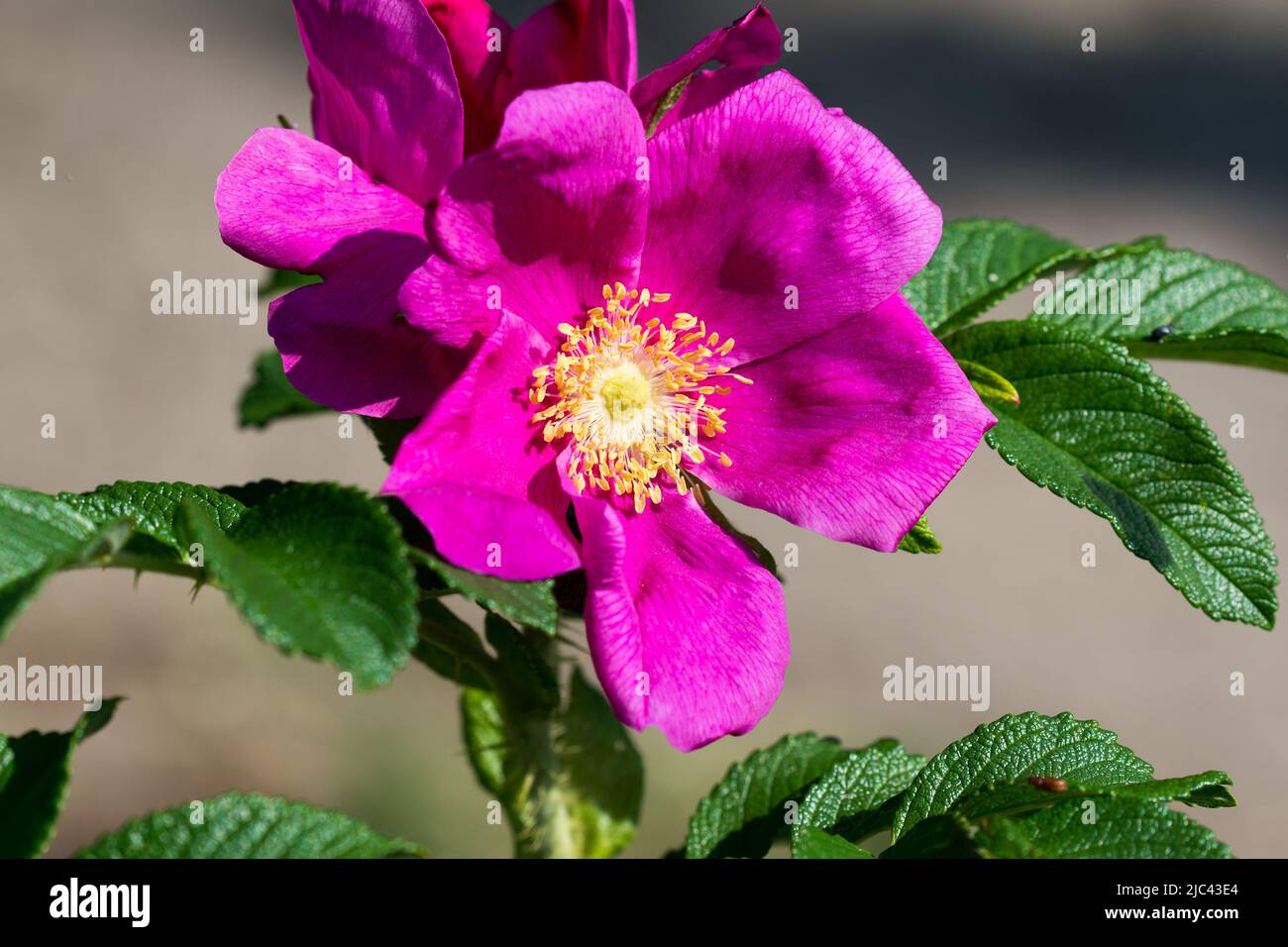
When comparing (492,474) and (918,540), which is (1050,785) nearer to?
(918,540)

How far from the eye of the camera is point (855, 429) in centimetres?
100

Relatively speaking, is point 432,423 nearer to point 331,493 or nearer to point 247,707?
point 331,493

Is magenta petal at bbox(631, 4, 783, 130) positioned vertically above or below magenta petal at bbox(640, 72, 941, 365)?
above

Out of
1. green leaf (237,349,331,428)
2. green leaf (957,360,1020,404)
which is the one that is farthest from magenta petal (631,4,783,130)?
green leaf (237,349,331,428)

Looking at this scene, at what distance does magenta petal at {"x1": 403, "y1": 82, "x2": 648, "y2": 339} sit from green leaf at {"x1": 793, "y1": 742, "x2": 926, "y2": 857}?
0.45 m

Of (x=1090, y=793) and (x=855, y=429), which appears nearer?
(x=1090, y=793)

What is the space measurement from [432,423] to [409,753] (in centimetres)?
268

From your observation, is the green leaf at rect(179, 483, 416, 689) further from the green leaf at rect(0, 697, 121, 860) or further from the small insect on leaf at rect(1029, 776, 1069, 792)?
the small insect on leaf at rect(1029, 776, 1069, 792)

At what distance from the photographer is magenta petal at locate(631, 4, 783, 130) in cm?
92

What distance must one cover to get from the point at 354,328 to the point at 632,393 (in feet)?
0.88

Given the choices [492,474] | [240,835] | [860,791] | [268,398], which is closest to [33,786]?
[240,835]

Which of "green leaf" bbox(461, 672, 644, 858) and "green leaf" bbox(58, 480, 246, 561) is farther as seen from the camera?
"green leaf" bbox(461, 672, 644, 858)

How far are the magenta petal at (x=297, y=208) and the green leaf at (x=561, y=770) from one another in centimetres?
43

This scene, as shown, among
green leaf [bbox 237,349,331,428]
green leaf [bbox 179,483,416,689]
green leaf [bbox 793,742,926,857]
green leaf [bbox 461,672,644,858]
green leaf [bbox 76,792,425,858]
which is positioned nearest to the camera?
green leaf [bbox 179,483,416,689]
